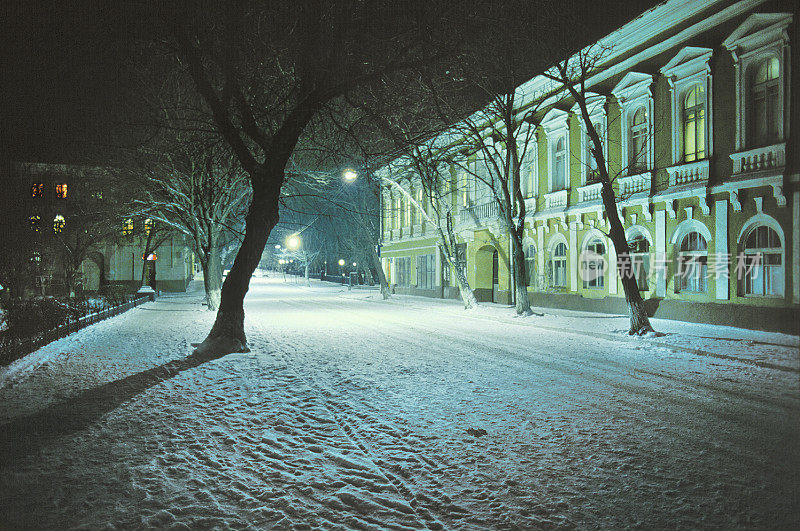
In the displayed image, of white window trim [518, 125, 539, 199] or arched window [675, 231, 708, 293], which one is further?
white window trim [518, 125, 539, 199]

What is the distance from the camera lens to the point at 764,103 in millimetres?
13883

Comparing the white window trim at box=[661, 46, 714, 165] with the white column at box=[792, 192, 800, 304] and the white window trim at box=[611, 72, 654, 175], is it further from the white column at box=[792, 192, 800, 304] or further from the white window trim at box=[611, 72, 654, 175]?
the white column at box=[792, 192, 800, 304]

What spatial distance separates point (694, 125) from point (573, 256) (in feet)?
23.3

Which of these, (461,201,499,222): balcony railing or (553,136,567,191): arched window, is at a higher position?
(553,136,567,191): arched window

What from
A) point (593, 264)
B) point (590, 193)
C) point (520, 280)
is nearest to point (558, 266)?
point (593, 264)

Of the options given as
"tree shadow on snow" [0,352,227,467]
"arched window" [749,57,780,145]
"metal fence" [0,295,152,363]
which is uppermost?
"arched window" [749,57,780,145]

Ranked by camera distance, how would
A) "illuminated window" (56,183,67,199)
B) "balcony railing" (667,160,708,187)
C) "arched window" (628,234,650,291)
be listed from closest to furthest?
"balcony railing" (667,160,708,187) → "arched window" (628,234,650,291) → "illuminated window" (56,183,67,199)

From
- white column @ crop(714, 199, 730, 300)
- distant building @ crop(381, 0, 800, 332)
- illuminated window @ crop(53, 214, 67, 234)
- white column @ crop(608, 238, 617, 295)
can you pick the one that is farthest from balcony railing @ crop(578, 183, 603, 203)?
illuminated window @ crop(53, 214, 67, 234)

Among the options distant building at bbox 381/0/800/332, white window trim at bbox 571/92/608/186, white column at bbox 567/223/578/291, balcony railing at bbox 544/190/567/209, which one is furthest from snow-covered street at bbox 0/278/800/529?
balcony railing at bbox 544/190/567/209

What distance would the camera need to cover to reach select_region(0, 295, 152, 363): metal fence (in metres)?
9.43

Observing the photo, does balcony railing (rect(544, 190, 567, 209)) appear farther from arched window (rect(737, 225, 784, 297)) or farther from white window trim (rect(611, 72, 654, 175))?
arched window (rect(737, 225, 784, 297))

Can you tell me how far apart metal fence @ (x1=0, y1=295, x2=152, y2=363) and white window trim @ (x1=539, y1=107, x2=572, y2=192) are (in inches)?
732

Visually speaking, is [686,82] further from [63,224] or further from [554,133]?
[63,224]

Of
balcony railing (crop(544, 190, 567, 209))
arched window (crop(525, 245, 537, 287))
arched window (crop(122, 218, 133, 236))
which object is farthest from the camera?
arched window (crop(122, 218, 133, 236))
